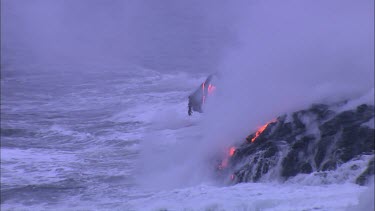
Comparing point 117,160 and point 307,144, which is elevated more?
point 117,160

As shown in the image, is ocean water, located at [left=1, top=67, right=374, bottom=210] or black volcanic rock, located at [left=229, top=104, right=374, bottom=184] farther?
black volcanic rock, located at [left=229, top=104, right=374, bottom=184]

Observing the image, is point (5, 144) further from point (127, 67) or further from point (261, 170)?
point (127, 67)

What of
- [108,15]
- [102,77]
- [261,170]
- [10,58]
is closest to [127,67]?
[102,77]

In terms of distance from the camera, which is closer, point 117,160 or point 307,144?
point 307,144
